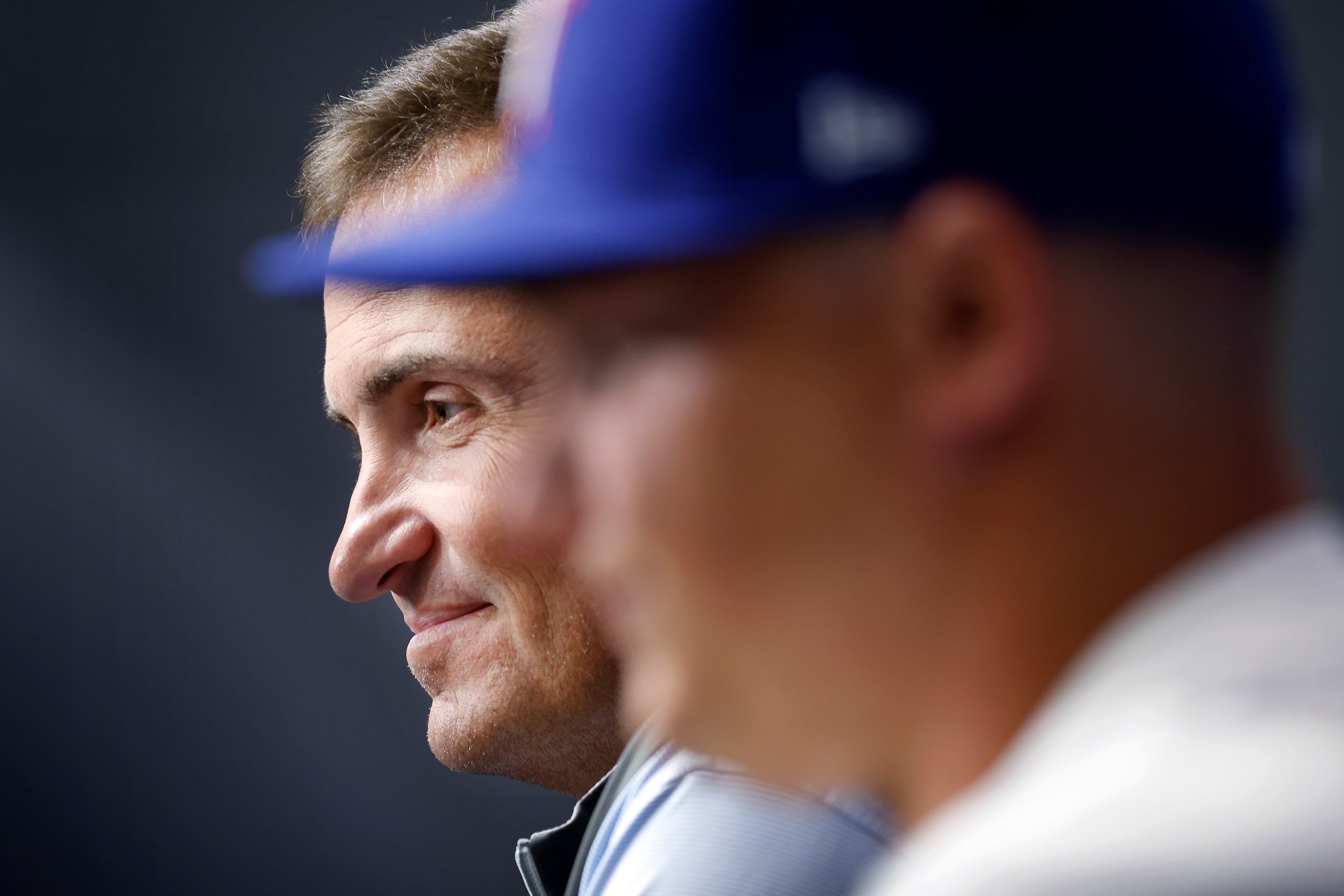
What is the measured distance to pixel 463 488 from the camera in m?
0.70

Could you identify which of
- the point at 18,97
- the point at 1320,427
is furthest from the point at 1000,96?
the point at 18,97

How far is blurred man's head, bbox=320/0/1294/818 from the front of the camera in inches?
9.6

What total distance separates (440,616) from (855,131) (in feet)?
1.75

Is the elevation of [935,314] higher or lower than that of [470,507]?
lower

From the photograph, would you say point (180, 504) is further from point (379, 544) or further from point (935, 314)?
point (935, 314)

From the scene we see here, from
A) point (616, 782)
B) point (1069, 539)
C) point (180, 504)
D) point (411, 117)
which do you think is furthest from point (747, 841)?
point (180, 504)

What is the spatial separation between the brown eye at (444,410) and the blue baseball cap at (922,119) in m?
0.48

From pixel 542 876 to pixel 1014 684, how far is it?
1.73ft

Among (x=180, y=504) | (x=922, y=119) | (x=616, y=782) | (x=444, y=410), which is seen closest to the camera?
(x=922, y=119)

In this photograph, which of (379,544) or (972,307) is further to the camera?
(379,544)

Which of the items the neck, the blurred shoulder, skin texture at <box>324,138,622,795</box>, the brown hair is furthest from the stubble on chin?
the neck

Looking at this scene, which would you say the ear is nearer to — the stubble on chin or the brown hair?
the stubble on chin

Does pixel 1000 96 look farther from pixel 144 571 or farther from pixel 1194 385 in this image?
pixel 144 571

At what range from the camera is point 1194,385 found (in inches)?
9.9
